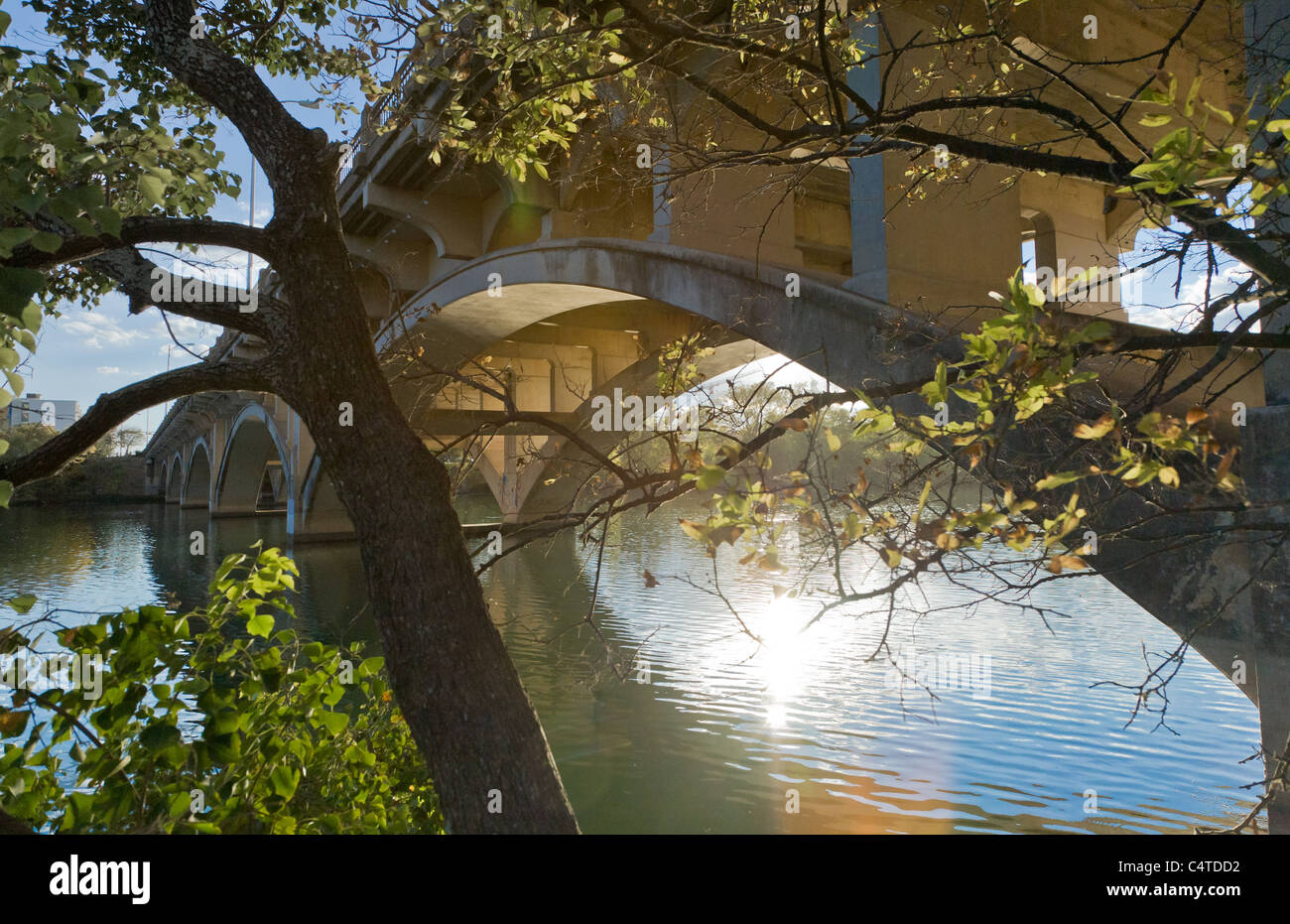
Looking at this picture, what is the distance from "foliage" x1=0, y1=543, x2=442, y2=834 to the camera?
2332 millimetres

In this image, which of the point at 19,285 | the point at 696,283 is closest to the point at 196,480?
the point at 696,283

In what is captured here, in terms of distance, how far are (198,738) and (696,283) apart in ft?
28.2

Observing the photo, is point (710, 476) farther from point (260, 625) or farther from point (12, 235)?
point (260, 625)

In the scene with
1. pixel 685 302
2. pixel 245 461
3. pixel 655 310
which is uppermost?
pixel 655 310

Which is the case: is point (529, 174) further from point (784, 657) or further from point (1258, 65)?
point (1258, 65)

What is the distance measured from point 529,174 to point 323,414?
12.5 m

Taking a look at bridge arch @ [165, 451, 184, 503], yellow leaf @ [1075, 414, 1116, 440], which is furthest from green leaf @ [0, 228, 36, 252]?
bridge arch @ [165, 451, 184, 503]

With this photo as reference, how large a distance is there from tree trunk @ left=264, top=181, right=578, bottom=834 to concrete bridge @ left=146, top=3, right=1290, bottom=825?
0.31 m

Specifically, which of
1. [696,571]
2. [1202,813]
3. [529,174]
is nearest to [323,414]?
[1202,813]

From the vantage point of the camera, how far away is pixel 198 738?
2.51 meters

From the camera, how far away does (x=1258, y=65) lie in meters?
3.47

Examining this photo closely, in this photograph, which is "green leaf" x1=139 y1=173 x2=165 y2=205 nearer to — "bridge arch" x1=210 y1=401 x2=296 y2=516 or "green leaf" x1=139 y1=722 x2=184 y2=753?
"green leaf" x1=139 y1=722 x2=184 y2=753
